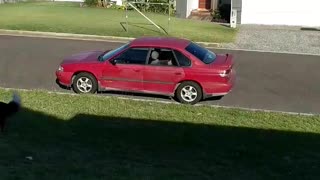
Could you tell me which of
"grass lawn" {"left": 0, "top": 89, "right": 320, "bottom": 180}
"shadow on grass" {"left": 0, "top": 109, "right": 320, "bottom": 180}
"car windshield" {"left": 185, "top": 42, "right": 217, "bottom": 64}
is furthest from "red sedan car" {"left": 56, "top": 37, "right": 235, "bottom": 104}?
"shadow on grass" {"left": 0, "top": 109, "right": 320, "bottom": 180}

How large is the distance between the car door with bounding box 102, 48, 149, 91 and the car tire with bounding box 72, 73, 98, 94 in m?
0.30

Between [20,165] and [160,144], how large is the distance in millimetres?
2873

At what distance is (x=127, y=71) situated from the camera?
1329cm

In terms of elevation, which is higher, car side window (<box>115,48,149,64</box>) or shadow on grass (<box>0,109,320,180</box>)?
car side window (<box>115,48,149,64</box>)

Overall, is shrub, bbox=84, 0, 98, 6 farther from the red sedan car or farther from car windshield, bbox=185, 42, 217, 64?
car windshield, bbox=185, 42, 217, 64

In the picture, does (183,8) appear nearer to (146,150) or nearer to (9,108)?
(146,150)

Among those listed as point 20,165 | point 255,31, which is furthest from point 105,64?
point 255,31

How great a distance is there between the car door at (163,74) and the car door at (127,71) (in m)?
0.16

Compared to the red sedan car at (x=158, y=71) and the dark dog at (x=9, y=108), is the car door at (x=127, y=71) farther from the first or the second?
the dark dog at (x=9, y=108)

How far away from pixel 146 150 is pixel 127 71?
5.29 meters

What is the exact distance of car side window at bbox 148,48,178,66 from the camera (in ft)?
43.4

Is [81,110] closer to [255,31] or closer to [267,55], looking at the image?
[267,55]

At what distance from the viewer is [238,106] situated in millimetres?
12938

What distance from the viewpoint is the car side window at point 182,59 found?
43.2 feet
